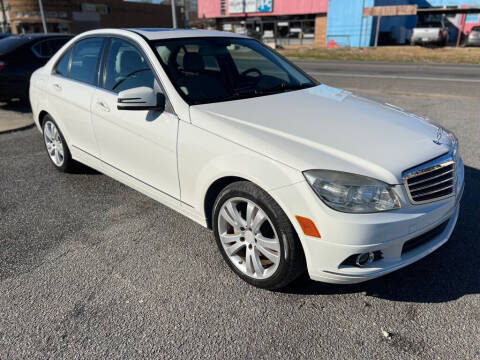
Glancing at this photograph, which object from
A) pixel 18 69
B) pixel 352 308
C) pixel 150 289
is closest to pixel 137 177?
pixel 150 289

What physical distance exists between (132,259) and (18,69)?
6.81 m

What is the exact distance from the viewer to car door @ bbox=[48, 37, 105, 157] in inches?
159

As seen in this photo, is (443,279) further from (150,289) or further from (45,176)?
(45,176)

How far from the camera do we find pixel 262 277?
279cm

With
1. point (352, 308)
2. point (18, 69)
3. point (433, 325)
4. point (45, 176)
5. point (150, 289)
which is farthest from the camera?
point (18, 69)

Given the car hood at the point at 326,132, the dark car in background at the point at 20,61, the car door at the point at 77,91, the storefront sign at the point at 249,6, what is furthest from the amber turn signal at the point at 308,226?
the storefront sign at the point at 249,6

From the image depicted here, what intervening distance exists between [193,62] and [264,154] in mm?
1520

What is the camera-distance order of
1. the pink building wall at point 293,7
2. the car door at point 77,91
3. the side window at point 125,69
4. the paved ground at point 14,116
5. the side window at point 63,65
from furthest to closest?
the pink building wall at point 293,7 → the paved ground at point 14,116 → the side window at point 63,65 → the car door at point 77,91 → the side window at point 125,69

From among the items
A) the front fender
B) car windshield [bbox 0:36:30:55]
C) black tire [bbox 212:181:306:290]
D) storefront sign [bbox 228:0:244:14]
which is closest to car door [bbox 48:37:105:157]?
the front fender

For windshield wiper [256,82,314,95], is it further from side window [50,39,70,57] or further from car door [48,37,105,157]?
side window [50,39,70,57]

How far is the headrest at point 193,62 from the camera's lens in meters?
3.53

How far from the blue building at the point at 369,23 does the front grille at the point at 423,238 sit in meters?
34.7

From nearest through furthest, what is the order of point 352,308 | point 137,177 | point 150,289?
point 352,308 < point 150,289 < point 137,177

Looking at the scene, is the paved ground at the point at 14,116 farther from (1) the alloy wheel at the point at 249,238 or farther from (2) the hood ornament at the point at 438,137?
(2) the hood ornament at the point at 438,137
